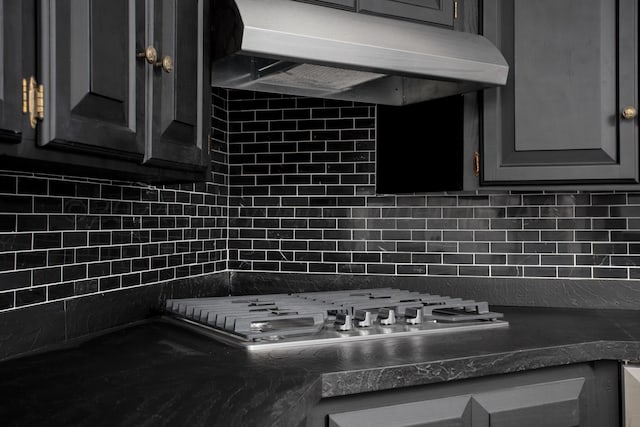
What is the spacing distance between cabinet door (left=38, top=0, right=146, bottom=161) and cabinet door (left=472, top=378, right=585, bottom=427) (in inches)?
40.1

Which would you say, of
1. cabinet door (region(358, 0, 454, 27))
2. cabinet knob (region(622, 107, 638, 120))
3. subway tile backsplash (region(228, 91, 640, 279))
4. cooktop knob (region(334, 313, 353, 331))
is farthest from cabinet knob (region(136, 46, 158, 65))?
cabinet knob (region(622, 107, 638, 120))

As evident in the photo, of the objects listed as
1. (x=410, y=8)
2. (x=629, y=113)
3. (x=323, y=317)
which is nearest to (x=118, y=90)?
(x=323, y=317)

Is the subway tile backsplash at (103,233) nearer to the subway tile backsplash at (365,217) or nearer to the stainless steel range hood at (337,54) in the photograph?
the subway tile backsplash at (365,217)

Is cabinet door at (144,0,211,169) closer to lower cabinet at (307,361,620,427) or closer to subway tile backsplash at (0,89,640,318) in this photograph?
subway tile backsplash at (0,89,640,318)

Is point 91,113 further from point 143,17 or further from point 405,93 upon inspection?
point 405,93

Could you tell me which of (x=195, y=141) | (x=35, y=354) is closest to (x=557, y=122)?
(x=195, y=141)

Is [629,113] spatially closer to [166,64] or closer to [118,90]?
[166,64]

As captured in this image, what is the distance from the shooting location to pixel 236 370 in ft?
4.76

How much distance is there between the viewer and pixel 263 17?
176 centimetres

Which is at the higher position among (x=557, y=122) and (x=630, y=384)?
(x=557, y=122)

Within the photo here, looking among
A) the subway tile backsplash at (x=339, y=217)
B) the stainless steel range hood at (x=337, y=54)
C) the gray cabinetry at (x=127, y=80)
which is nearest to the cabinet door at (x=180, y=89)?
the gray cabinetry at (x=127, y=80)

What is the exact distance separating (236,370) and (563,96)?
1.38 metres

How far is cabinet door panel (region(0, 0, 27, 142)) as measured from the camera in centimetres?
110

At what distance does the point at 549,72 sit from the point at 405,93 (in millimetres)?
502
